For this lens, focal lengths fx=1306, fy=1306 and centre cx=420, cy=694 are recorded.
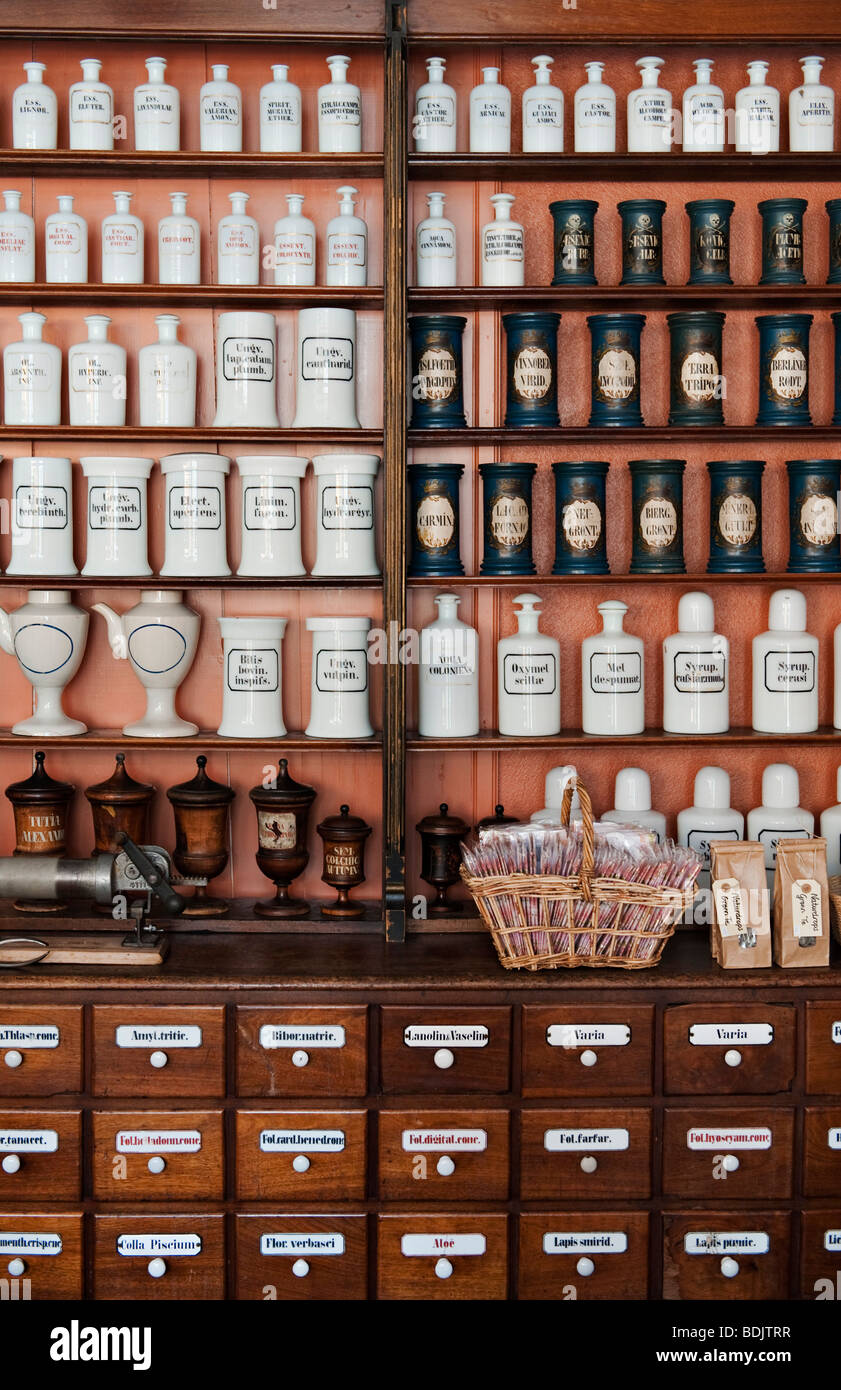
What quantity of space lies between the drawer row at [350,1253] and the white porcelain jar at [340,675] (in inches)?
39.3

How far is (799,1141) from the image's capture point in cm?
252

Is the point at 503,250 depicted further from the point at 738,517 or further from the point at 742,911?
the point at 742,911

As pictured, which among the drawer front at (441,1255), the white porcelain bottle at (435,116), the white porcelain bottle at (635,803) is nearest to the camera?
the drawer front at (441,1255)

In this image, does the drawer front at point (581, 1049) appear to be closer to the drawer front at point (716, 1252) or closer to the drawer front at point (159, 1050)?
the drawer front at point (716, 1252)

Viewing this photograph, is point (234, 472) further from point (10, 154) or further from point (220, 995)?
point (220, 995)

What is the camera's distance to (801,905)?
8.44 feet

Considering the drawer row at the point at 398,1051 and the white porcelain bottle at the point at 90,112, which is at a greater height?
the white porcelain bottle at the point at 90,112

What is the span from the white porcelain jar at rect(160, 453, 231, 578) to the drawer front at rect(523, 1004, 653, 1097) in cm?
119

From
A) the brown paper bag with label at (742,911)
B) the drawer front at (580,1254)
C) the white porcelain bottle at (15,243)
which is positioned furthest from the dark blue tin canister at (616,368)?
the drawer front at (580,1254)

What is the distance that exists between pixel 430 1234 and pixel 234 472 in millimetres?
1729

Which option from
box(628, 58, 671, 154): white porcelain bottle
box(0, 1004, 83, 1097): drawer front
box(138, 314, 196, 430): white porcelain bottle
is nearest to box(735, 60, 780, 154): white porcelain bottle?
box(628, 58, 671, 154): white porcelain bottle

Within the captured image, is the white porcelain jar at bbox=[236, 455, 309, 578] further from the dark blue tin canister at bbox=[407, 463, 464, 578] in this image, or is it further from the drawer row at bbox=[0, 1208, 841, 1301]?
the drawer row at bbox=[0, 1208, 841, 1301]

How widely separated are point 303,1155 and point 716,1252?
2.67ft

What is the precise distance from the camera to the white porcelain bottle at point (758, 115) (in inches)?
112
